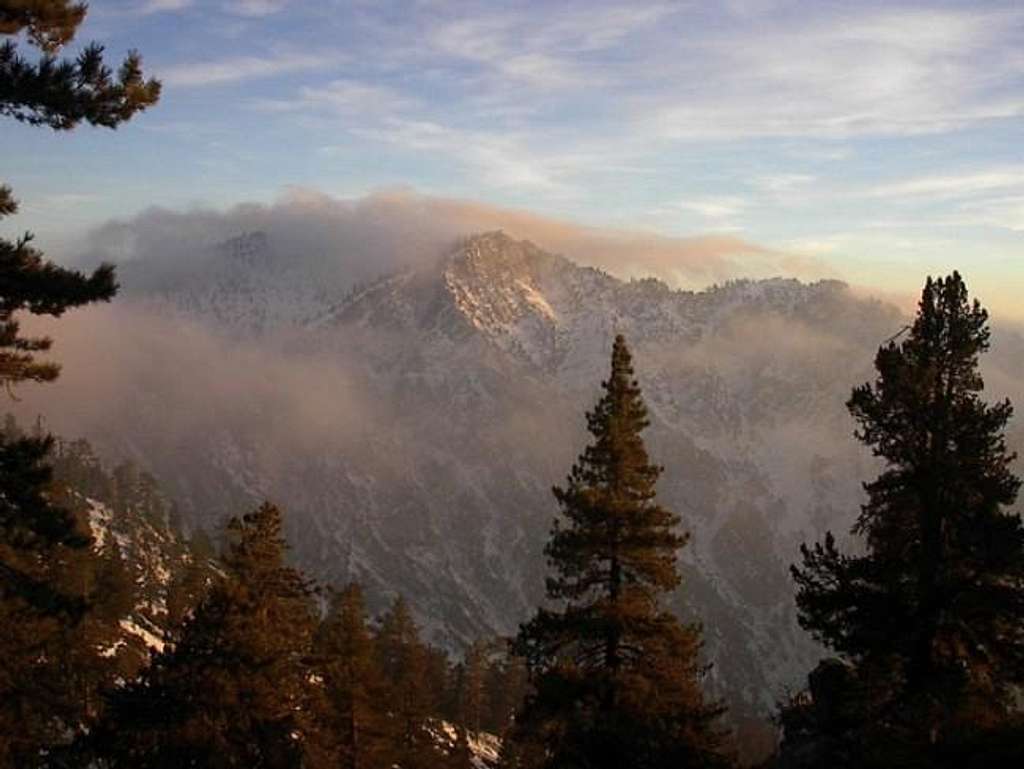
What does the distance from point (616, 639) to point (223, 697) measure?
937cm

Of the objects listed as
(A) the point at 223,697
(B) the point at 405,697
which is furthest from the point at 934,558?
(B) the point at 405,697

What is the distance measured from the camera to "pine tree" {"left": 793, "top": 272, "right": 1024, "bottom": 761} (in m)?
19.3

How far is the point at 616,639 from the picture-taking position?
21.8 meters

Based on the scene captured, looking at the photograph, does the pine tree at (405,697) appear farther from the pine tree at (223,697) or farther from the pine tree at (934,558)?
the pine tree at (934,558)

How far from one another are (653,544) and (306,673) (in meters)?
11.8

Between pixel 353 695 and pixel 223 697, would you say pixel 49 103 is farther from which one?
pixel 353 695

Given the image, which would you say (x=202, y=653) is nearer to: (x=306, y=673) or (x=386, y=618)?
(x=306, y=673)

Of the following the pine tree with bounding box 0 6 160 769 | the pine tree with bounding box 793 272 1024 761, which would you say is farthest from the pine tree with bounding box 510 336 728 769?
the pine tree with bounding box 0 6 160 769

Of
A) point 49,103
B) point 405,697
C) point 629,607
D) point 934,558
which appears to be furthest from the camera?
point 405,697

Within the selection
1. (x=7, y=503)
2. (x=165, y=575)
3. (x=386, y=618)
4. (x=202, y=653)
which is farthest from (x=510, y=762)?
(x=165, y=575)

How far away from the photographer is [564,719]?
2159 cm

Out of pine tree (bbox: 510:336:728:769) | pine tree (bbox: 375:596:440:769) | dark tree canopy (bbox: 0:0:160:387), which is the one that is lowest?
pine tree (bbox: 375:596:440:769)

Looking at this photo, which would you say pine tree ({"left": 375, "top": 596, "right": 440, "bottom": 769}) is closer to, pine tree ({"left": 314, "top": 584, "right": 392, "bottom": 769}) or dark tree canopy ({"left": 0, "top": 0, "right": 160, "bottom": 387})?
pine tree ({"left": 314, "top": 584, "right": 392, "bottom": 769})

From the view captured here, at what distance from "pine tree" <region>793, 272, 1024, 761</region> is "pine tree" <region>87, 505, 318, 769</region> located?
12.9 metres
